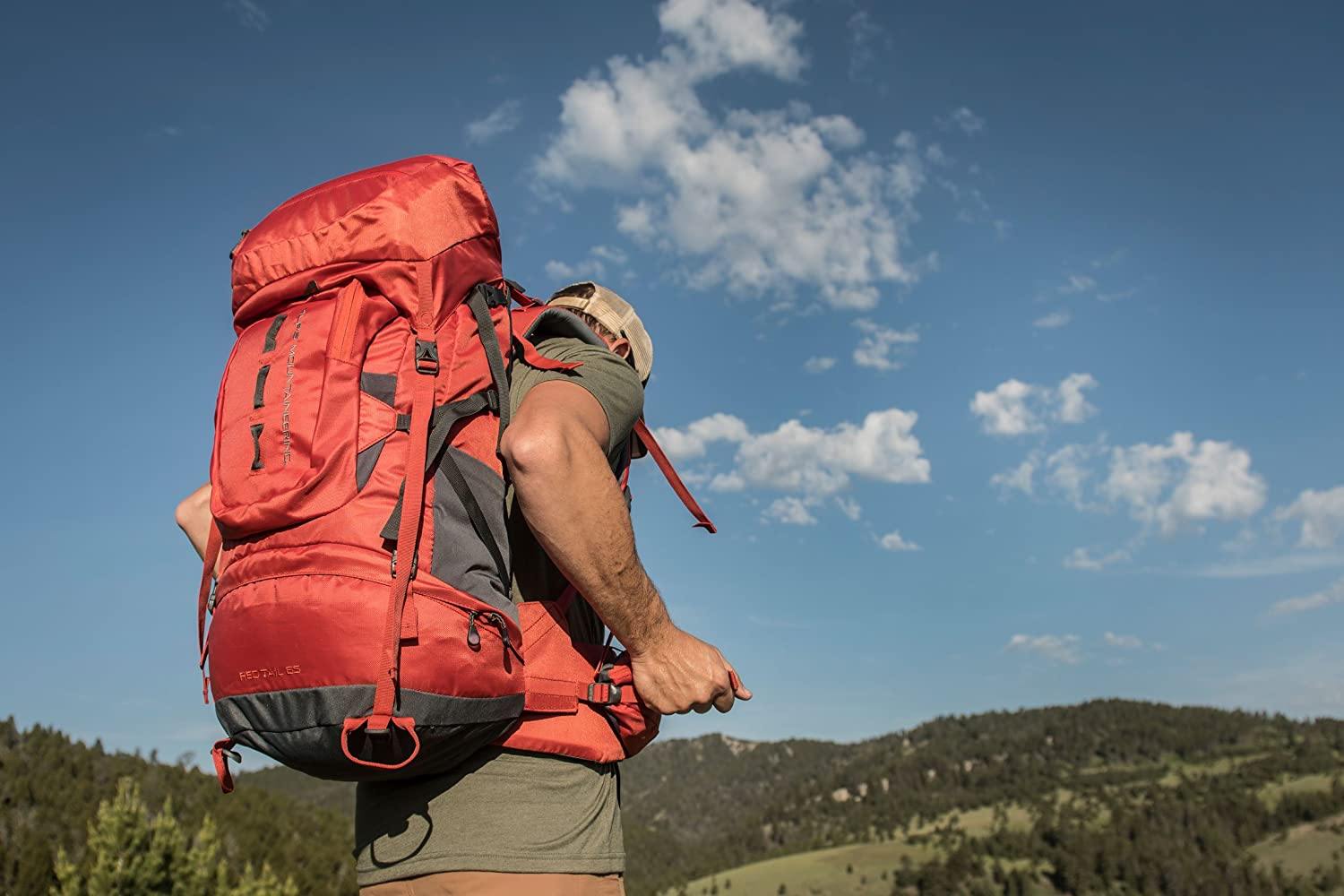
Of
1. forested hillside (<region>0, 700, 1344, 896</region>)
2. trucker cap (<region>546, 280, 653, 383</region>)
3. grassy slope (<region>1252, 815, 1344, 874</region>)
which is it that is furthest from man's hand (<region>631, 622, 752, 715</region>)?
grassy slope (<region>1252, 815, 1344, 874</region>)

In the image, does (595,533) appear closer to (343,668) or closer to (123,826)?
(343,668)

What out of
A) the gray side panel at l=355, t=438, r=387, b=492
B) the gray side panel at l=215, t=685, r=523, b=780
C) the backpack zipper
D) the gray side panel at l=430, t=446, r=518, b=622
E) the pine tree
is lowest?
the pine tree

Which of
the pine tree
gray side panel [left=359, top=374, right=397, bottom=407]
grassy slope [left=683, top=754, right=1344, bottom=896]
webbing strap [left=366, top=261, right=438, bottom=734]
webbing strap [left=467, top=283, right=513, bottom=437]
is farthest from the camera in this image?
grassy slope [left=683, top=754, right=1344, bottom=896]

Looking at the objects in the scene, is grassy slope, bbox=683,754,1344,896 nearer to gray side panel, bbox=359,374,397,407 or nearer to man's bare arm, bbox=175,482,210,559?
man's bare arm, bbox=175,482,210,559

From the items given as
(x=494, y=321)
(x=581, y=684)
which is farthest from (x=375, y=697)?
(x=494, y=321)

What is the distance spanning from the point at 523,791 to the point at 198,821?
4791 centimetres

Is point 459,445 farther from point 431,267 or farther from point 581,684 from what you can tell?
point 581,684

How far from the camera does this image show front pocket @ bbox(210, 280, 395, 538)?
203 centimetres

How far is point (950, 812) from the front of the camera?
390 feet

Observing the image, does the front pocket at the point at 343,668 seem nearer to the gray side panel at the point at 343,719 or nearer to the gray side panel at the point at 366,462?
the gray side panel at the point at 343,719

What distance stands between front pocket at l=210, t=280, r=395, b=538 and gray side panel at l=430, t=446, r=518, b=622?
0.66 feet

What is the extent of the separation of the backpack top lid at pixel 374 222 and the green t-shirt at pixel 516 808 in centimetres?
39

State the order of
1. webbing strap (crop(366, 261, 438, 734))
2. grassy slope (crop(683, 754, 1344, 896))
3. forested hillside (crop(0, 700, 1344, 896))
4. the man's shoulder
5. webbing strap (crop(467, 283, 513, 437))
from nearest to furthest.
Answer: webbing strap (crop(366, 261, 438, 734)) → webbing strap (crop(467, 283, 513, 437)) → the man's shoulder → forested hillside (crop(0, 700, 1344, 896)) → grassy slope (crop(683, 754, 1344, 896))

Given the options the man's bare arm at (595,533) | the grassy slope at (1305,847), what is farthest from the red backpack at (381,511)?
the grassy slope at (1305,847)
